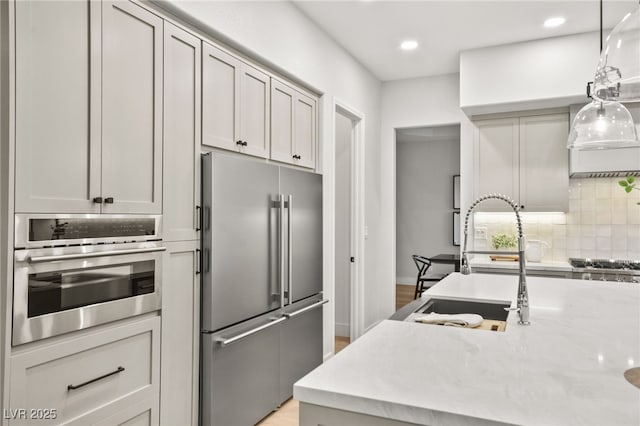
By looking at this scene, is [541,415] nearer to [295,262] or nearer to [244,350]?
[244,350]

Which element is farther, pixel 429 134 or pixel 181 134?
pixel 429 134

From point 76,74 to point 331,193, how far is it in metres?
2.44

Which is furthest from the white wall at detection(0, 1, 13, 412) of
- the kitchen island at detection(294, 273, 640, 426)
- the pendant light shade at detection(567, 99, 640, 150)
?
the pendant light shade at detection(567, 99, 640, 150)

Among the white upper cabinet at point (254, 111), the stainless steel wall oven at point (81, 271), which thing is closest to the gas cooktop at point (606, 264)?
the white upper cabinet at point (254, 111)

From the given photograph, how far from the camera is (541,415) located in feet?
2.85

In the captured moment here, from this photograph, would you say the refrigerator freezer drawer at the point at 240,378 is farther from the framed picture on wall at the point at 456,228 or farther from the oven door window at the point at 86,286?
the framed picture on wall at the point at 456,228

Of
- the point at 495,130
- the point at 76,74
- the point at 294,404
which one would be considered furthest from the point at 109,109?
the point at 495,130

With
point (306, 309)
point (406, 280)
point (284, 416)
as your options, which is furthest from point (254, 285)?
point (406, 280)

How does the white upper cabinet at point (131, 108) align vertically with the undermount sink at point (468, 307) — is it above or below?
above

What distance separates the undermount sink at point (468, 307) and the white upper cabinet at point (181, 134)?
1266 mm

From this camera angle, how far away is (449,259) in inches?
194

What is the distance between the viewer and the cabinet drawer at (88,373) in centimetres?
153

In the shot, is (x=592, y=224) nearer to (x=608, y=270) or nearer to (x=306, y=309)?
(x=608, y=270)

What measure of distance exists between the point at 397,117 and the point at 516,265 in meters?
2.18
